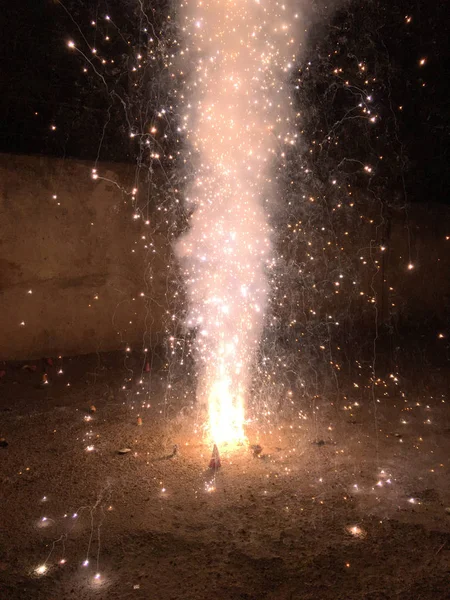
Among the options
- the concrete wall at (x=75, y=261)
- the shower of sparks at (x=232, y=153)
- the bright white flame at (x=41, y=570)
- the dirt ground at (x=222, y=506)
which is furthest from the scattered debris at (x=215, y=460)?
the concrete wall at (x=75, y=261)

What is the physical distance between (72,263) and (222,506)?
3957mm

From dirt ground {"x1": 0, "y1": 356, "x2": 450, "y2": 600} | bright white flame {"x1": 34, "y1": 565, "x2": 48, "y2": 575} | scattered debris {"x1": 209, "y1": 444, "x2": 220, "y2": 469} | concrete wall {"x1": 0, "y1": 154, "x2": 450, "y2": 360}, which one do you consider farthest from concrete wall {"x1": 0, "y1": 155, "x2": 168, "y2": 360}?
bright white flame {"x1": 34, "y1": 565, "x2": 48, "y2": 575}

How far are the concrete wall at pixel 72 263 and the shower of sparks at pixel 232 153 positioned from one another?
50.8 inches

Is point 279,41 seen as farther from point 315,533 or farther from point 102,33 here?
point 315,533

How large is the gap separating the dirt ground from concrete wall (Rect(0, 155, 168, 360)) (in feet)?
4.20

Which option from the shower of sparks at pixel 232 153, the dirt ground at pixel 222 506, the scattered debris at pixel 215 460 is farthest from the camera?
the shower of sparks at pixel 232 153

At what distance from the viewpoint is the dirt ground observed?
258 cm

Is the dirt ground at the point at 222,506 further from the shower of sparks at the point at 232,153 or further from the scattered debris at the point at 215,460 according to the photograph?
the shower of sparks at the point at 232,153

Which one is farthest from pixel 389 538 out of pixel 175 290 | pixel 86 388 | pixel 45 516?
pixel 175 290

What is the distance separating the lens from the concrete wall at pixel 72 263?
591 centimetres

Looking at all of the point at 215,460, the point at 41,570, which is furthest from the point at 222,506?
the point at 41,570

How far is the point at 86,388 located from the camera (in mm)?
5582

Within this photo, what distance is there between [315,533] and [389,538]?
430 mm

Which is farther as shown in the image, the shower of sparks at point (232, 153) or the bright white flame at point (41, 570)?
the shower of sparks at point (232, 153)
